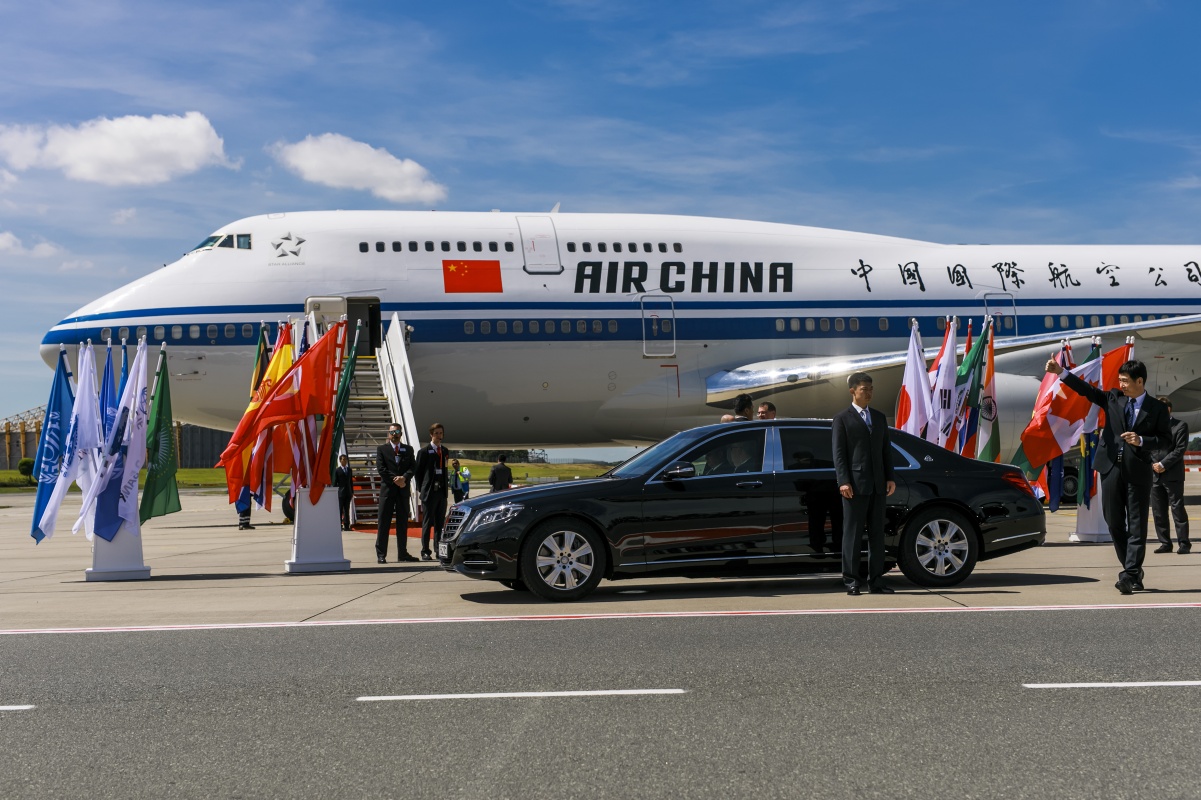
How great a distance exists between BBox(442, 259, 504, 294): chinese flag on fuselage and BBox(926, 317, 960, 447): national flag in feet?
27.7

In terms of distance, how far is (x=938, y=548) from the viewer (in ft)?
34.1

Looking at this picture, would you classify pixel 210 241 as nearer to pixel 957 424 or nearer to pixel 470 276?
Result: pixel 470 276

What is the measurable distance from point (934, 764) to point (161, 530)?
20369mm

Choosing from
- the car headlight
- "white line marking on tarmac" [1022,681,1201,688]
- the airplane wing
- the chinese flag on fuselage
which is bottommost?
"white line marking on tarmac" [1022,681,1201,688]

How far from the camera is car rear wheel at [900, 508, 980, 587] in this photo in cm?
1031

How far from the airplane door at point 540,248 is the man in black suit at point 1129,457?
1330cm

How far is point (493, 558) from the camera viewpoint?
980cm

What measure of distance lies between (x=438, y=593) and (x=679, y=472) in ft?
8.13

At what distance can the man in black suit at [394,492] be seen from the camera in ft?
46.3

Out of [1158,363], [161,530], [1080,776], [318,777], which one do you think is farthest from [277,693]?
[1158,363]

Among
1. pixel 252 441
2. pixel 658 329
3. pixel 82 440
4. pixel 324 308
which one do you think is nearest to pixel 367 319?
pixel 324 308

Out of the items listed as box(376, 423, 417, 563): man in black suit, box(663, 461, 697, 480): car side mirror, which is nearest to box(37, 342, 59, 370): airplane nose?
box(376, 423, 417, 563): man in black suit

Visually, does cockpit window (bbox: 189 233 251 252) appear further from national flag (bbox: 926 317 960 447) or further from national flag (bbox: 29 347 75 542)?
national flag (bbox: 926 317 960 447)

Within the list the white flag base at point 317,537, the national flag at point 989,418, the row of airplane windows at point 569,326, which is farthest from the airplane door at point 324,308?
the national flag at point 989,418
